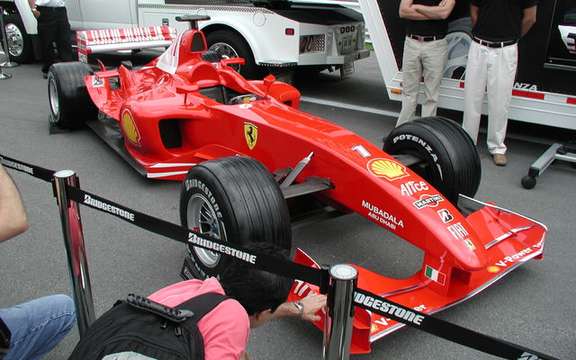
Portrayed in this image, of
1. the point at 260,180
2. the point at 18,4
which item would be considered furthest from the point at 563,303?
the point at 18,4

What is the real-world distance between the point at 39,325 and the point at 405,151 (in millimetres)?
2683

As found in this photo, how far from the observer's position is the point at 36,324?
Answer: 83.4 inches

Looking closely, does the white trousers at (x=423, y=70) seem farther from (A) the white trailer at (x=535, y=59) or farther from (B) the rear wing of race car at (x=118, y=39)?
(B) the rear wing of race car at (x=118, y=39)

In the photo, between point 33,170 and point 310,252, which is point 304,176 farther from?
point 33,170

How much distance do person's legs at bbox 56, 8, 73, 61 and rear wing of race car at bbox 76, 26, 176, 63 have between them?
2.44m

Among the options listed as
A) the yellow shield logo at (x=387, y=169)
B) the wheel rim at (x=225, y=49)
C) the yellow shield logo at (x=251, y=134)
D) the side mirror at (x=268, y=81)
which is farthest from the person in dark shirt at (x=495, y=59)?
the wheel rim at (x=225, y=49)

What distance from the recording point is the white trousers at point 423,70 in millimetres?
5723

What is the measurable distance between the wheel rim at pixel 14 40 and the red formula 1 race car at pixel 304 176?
6.69 m

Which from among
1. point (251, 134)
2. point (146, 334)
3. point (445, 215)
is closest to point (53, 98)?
point (251, 134)

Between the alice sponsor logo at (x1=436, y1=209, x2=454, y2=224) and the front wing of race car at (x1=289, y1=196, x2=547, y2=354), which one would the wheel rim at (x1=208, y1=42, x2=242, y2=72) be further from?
the alice sponsor logo at (x1=436, y1=209, x2=454, y2=224)

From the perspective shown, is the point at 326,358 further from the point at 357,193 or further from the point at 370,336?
the point at 357,193

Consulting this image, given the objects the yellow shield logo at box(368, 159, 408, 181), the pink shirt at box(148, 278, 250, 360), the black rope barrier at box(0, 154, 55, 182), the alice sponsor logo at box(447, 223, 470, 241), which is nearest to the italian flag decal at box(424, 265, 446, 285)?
the alice sponsor logo at box(447, 223, 470, 241)

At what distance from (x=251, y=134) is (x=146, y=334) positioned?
260 centimetres

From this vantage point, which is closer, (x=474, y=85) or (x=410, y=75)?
(x=474, y=85)
